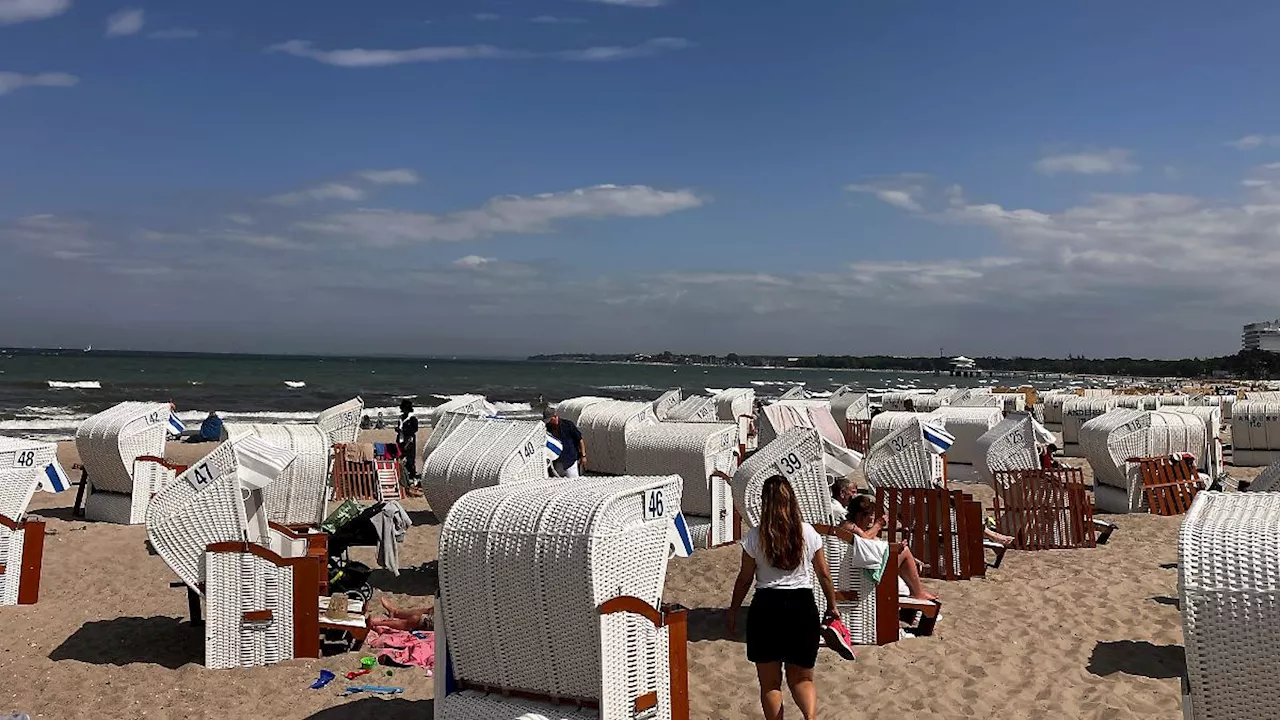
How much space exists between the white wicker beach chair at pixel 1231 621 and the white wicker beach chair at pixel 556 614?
2.18 metres

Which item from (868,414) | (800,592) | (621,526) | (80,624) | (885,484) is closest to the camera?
(621,526)

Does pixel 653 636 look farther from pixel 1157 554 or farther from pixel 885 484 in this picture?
pixel 1157 554

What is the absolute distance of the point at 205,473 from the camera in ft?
22.5

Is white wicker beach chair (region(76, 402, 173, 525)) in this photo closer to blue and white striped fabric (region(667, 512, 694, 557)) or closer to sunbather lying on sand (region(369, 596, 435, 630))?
sunbather lying on sand (region(369, 596, 435, 630))

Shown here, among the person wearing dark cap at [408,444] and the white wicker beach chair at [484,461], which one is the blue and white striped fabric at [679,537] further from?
the person wearing dark cap at [408,444]

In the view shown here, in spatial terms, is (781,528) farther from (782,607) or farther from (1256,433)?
(1256,433)

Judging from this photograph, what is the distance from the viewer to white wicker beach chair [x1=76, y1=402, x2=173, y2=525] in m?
11.8

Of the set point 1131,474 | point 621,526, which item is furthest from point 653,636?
point 1131,474

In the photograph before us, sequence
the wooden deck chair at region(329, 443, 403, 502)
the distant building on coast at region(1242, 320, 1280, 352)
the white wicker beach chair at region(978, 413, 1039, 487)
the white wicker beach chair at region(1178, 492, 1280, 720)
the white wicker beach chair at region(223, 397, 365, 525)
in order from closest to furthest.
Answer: the white wicker beach chair at region(1178, 492, 1280, 720) → the white wicker beach chair at region(223, 397, 365, 525) → the white wicker beach chair at region(978, 413, 1039, 487) → the wooden deck chair at region(329, 443, 403, 502) → the distant building on coast at region(1242, 320, 1280, 352)

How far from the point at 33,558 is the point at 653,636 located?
6.37m

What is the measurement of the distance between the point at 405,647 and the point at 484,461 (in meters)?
2.30

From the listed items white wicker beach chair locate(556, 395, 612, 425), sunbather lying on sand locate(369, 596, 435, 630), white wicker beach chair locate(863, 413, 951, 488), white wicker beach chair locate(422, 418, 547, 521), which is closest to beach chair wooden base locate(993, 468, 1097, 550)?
white wicker beach chair locate(863, 413, 951, 488)

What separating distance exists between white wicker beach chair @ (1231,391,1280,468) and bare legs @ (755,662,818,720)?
1962 cm

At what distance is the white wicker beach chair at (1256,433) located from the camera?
20438 millimetres
